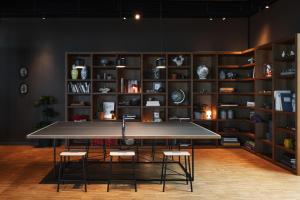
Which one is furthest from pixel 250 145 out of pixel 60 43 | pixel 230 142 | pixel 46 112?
pixel 60 43

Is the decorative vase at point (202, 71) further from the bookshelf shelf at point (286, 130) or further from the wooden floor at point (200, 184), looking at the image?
the bookshelf shelf at point (286, 130)

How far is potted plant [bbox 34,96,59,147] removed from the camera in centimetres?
830

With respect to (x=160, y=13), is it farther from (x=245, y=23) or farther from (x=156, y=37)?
(x=245, y=23)

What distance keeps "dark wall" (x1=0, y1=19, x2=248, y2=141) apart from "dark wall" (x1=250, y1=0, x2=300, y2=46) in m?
0.51

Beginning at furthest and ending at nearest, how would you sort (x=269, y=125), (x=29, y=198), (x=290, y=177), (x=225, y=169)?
(x=269, y=125) → (x=225, y=169) → (x=290, y=177) → (x=29, y=198)

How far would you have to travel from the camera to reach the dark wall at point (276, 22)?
6590mm

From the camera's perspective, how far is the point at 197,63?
8.81 m

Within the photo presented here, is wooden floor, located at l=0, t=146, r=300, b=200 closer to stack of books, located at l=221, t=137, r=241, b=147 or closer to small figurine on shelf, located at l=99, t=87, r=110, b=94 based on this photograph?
stack of books, located at l=221, t=137, r=241, b=147

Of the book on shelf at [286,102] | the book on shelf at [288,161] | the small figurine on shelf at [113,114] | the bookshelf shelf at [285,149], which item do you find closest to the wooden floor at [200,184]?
the book on shelf at [288,161]

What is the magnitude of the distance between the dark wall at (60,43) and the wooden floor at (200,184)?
2.01 metres

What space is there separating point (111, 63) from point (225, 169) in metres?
3.98

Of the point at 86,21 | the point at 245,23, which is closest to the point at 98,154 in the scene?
the point at 86,21

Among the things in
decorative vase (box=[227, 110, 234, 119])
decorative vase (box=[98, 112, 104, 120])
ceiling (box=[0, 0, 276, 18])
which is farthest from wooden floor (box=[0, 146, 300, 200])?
ceiling (box=[0, 0, 276, 18])

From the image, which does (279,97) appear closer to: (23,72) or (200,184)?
(200,184)
